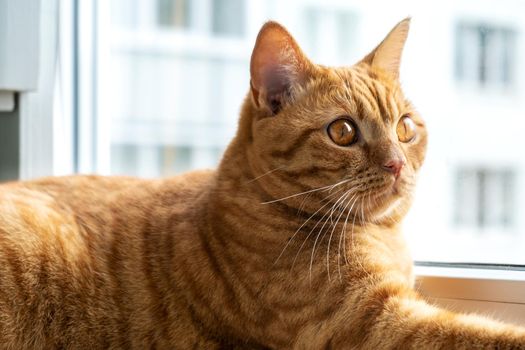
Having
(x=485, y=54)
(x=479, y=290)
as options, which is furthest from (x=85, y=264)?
(x=485, y=54)

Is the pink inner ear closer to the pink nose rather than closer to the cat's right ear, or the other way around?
the cat's right ear

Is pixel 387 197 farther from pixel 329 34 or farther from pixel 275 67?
pixel 329 34

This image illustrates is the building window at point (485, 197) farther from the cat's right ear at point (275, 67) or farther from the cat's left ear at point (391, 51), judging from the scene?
the cat's right ear at point (275, 67)

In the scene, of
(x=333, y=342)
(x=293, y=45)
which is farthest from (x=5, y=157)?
(x=333, y=342)

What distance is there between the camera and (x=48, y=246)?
60.5 inches

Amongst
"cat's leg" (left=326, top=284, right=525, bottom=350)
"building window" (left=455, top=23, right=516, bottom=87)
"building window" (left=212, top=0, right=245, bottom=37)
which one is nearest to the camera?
"cat's leg" (left=326, top=284, right=525, bottom=350)

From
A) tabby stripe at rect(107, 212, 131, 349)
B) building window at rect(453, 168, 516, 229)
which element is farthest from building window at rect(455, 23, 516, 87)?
tabby stripe at rect(107, 212, 131, 349)

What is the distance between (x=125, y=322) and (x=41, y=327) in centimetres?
18

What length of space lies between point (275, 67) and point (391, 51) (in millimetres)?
321

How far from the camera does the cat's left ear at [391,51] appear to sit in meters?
1.60

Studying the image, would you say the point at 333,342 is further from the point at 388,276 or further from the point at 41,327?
the point at 41,327

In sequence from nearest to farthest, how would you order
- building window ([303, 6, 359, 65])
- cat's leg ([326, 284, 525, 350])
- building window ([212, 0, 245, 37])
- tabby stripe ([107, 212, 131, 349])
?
cat's leg ([326, 284, 525, 350]) → tabby stripe ([107, 212, 131, 349]) → building window ([303, 6, 359, 65]) → building window ([212, 0, 245, 37])

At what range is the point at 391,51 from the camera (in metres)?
1.65

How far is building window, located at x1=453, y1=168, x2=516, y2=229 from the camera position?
5.97ft
